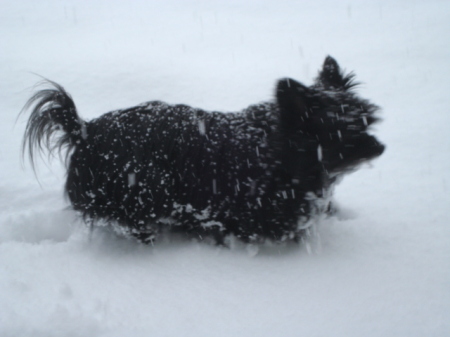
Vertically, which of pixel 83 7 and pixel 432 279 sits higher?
pixel 83 7

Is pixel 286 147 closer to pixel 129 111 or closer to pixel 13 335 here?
pixel 129 111

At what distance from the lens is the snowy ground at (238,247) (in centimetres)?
198

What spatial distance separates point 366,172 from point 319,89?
1626 mm

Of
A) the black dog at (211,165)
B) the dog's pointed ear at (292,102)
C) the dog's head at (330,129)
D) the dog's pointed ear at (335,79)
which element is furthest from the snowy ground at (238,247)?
the dog's pointed ear at (335,79)

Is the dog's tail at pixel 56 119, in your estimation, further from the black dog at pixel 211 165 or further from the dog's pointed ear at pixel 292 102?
the dog's pointed ear at pixel 292 102

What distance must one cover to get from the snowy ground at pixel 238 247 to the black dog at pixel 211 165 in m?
0.24

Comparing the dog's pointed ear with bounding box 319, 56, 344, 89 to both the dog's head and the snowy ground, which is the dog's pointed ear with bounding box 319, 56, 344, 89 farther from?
the snowy ground

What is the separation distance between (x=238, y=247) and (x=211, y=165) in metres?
0.67

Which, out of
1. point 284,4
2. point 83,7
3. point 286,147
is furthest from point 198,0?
point 286,147

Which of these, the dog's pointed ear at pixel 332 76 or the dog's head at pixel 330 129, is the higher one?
the dog's pointed ear at pixel 332 76

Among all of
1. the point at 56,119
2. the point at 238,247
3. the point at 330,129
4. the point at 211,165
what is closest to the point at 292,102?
the point at 330,129

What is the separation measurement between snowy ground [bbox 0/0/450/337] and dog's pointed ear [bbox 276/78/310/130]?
3.17 feet

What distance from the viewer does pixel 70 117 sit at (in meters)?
2.76

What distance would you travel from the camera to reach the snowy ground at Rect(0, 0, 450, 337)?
1.98 meters
